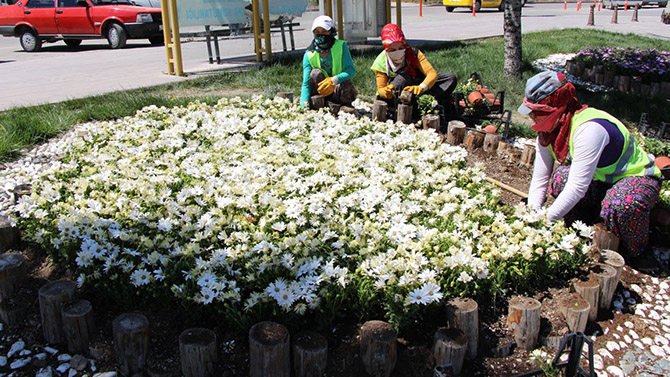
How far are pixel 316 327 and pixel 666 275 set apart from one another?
7.26 ft

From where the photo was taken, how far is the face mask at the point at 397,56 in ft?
18.4

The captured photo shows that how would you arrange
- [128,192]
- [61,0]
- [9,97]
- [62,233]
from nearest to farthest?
[62,233] < [128,192] < [9,97] < [61,0]

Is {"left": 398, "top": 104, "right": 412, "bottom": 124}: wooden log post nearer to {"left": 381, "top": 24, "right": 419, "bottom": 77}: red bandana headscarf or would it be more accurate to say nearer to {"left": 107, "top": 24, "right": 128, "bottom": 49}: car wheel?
{"left": 381, "top": 24, "right": 419, "bottom": 77}: red bandana headscarf

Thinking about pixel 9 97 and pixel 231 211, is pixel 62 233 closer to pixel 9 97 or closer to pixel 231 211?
pixel 231 211

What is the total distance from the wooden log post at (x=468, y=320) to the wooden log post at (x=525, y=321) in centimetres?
20

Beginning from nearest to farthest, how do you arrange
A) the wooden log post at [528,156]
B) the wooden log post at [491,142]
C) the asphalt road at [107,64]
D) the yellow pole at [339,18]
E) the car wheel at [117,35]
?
the wooden log post at [528,156], the wooden log post at [491,142], the asphalt road at [107,64], the yellow pole at [339,18], the car wheel at [117,35]

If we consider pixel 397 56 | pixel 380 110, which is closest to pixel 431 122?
pixel 380 110

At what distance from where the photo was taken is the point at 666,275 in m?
3.52

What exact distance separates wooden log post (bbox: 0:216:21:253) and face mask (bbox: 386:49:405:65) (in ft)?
11.7

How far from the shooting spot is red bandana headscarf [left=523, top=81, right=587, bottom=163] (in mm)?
3438

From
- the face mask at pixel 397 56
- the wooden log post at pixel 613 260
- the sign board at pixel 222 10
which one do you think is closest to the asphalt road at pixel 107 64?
the sign board at pixel 222 10

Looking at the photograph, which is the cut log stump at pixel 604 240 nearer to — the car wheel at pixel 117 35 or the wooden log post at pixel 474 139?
the wooden log post at pixel 474 139

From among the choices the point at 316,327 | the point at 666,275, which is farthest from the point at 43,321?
the point at 666,275

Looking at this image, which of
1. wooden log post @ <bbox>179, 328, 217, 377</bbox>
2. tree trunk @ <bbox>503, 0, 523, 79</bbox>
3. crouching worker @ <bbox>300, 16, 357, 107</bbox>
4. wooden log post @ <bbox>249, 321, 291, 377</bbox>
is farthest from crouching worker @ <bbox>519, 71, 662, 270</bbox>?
tree trunk @ <bbox>503, 0, 523, 79</bbox>
